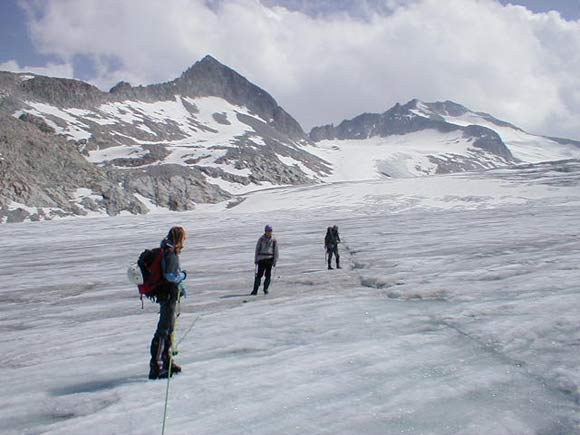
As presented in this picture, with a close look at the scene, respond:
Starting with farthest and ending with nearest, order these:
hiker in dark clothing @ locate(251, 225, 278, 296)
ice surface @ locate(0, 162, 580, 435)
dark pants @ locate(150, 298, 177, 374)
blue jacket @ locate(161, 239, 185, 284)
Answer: hiker in dark clothing @ locate(251, 225, 278, 296), dark pants @ locate(150, 298, 177, 374), blue jacket @ locate(161, 239, 185, 284), ice surface @ locate(0, 162, 580, 435)

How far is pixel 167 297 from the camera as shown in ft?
20.5

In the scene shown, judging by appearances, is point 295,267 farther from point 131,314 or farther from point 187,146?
point 187,146

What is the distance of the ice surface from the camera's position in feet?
17.1

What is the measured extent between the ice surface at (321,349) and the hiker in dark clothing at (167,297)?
1.12 ft

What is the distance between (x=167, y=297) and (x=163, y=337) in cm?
58

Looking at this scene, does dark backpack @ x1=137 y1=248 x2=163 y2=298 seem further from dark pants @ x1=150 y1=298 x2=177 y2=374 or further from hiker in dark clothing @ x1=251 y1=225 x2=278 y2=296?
hiker in dark clothing @ x1=251 y1=225 x2=278 y2=296

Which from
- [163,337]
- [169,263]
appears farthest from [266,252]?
[169,263]

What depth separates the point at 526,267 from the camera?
1317cm

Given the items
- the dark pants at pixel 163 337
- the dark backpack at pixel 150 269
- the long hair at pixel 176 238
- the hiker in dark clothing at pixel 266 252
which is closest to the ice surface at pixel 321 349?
the dark pants at pixel 163 337

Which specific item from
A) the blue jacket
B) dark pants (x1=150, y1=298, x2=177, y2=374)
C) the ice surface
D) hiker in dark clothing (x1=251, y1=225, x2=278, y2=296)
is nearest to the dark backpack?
the blue jacket

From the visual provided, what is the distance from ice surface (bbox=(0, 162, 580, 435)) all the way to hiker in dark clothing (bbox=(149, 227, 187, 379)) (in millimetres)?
343

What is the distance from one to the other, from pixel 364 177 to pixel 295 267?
13679cm

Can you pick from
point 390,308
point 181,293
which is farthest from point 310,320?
point 181,293

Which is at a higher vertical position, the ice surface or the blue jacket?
the blue jacket
